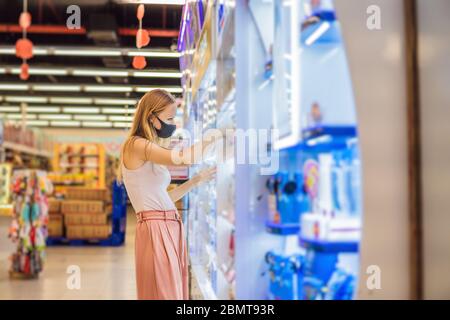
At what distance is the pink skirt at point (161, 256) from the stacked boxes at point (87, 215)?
22.2 ft

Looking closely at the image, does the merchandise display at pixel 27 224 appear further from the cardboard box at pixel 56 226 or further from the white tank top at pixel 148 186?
the white tank top at pixel 148 186

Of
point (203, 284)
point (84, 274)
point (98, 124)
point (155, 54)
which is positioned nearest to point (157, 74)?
point (155, 54)

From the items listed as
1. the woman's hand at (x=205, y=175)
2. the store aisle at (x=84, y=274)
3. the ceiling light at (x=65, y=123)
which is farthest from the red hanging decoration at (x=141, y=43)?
the ceiling light at (x=65, y=123)

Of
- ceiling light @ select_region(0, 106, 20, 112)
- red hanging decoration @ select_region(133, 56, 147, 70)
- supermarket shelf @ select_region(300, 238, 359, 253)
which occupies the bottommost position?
supermarket shelf @ select_region(300, 238, 359, 253)

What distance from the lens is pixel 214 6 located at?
9.96 feet

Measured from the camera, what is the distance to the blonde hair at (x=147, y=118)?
6.30ft

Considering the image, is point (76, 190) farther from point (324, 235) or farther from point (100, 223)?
point (324, 235)

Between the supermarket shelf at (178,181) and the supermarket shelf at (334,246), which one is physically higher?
the supermarket shelf at (178,181)

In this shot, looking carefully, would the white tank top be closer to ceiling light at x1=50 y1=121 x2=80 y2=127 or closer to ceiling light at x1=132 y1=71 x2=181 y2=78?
ceiling light at x1=132 y1=71 x2=181 y2=78

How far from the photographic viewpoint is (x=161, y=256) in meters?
2.05

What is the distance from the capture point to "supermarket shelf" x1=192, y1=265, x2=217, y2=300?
250 cm

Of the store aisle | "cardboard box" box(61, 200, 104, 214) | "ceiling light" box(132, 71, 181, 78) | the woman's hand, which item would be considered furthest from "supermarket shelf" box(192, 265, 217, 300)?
"cardboard box" box(61, 200, 104, 214)

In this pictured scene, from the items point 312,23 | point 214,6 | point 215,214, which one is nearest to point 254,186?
point 215,214
